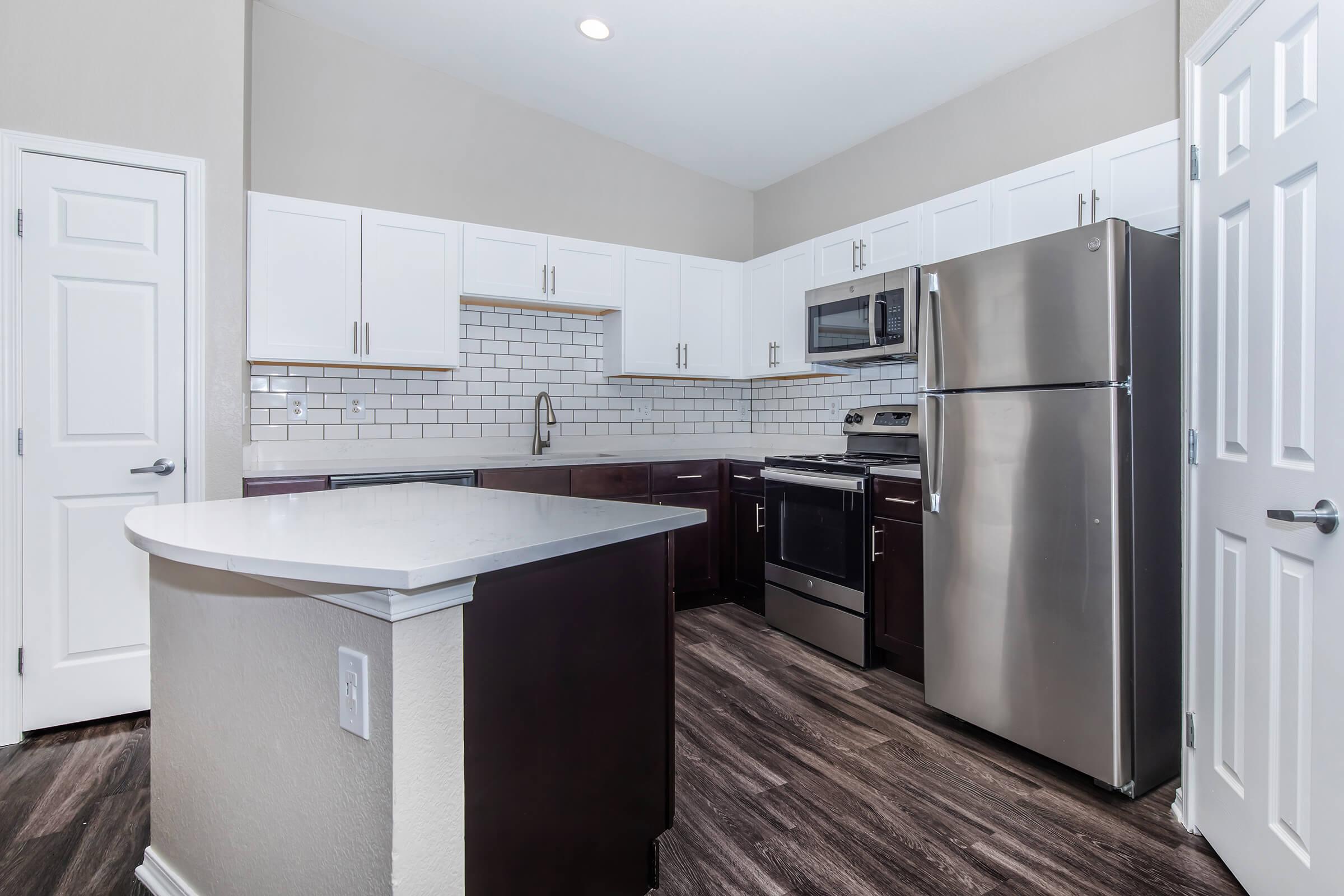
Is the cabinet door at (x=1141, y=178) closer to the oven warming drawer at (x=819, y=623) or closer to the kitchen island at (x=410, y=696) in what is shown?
the oven warming drawer at (x=819, y=623)

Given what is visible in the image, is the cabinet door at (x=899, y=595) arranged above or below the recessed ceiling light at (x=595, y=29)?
below

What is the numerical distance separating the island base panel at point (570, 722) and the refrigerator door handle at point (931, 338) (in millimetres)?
1464

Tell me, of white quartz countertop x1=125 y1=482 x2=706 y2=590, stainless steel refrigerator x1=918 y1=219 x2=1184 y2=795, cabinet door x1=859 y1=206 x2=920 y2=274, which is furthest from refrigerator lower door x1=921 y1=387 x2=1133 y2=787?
white quartz countertop x1=125 y1=482 x2=706 y2=590

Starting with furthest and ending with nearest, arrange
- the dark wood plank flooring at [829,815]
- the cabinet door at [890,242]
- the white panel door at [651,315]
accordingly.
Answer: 1. the white panel door at [651,315]
2. the cabinet door at [890,242]
3. the dark wood plank flooring at [829,815]

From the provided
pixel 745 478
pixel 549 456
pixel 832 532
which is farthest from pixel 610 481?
pixel 832 532

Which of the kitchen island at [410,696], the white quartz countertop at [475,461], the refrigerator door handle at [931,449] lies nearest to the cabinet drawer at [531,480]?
the white quartz countertop at [475,461]

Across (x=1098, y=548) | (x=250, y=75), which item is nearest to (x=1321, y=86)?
(x=1098, y=548)

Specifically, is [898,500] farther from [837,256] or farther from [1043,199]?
[837,256]

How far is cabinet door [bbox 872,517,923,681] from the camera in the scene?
9.14 feet

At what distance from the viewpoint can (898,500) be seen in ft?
9.39

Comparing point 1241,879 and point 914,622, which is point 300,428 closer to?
point 914,622

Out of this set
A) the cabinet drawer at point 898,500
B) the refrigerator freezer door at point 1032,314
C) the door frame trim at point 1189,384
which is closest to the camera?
the door frame trim at point 1189,384

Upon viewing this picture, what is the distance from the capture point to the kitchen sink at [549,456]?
3576 millimetres

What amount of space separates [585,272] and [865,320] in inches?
63.0
